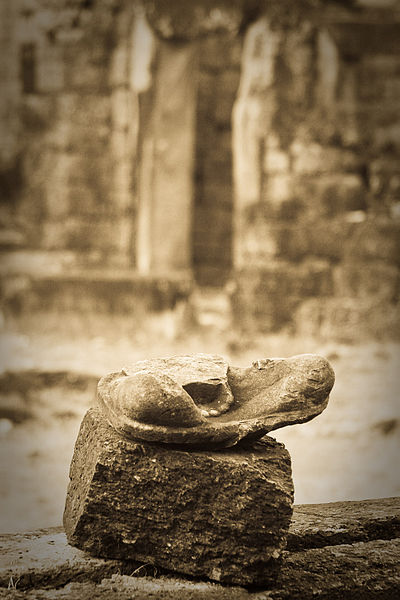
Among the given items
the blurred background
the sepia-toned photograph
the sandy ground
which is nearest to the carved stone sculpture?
the sandy ground

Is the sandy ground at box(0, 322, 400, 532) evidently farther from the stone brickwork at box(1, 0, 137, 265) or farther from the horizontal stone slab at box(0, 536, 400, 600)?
the horizontal stone slab at box(0, 536, 400, 600)

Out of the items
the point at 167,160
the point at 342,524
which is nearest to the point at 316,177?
the point at 167,160

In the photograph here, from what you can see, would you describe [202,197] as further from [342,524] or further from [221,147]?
[342,524]

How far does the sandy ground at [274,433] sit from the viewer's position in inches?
189

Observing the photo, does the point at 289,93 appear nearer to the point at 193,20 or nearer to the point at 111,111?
the point at 193,20

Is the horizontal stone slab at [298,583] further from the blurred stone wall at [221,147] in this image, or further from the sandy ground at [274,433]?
the blurred stone wall at [221,147]

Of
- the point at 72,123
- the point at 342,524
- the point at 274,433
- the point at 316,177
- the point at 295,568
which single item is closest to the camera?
the point at 295,568

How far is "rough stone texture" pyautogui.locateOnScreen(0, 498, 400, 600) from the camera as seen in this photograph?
7.18 feet

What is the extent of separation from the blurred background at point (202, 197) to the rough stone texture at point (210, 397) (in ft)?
8.93

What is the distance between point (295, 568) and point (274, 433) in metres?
2.64

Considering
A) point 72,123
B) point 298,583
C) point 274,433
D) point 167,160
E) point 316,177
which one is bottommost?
point 274,433

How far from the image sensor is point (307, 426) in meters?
5.13

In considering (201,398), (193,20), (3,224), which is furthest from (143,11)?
(201,398)

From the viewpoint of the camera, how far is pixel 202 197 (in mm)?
5391
